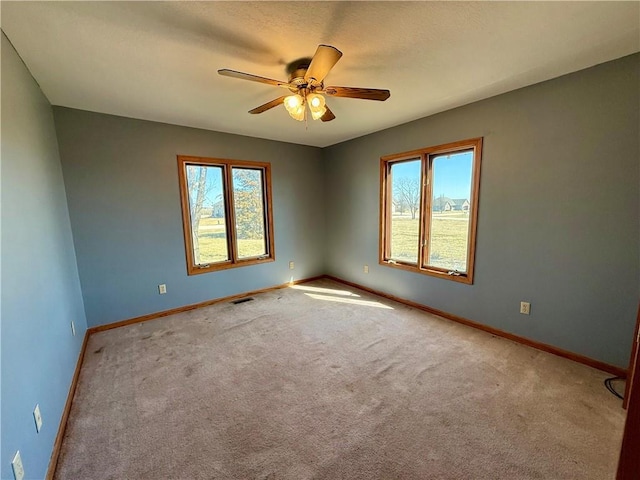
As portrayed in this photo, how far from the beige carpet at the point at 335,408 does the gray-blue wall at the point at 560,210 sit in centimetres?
32

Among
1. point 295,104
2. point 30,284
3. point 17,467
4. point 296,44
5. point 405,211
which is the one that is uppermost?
point 296,44

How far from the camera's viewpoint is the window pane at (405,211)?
3424mm

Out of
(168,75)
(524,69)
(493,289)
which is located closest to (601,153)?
(524,69)

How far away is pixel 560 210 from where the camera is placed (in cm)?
226

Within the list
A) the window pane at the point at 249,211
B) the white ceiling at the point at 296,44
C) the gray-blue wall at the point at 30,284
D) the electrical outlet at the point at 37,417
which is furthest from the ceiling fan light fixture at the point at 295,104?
the electrical outlet at the point at 37,417

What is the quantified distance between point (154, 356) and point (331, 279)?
117 inches

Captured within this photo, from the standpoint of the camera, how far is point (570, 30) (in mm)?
1603

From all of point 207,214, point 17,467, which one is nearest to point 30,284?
point 17,467

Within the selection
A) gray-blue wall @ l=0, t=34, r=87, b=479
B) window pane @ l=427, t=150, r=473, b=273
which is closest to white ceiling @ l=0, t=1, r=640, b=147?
gray-blue wall @ l=0, t=34, r=87, b=479

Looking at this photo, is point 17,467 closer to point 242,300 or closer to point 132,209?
point 132,209

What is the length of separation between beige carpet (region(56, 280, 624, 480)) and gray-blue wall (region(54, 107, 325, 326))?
59 cm

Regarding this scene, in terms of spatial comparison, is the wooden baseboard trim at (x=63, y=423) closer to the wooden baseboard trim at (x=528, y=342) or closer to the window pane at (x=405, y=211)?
the wooden baseboard trim at (x=528, y=342)

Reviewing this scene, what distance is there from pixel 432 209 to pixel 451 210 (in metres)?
0.23

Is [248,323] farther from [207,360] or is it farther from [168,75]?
[168,75]
